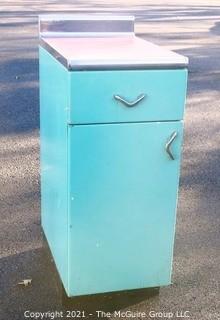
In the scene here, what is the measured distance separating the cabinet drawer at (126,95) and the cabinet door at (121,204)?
45 millimetres

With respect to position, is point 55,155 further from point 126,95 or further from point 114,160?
point 126,95

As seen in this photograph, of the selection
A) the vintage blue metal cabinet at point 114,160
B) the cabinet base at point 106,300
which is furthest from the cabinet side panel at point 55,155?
the cabinet base at point 106,300

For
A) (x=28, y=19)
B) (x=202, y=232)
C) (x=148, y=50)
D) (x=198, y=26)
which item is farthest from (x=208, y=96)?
(x=28, y=19)

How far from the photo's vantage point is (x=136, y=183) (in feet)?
8.53

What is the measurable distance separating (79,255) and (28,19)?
44.0ft

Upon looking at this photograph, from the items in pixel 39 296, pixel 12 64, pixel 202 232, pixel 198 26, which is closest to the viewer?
pixel 39 296

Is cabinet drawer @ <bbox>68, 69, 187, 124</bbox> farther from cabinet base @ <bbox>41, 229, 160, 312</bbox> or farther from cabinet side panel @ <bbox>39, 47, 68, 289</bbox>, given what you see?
cabinet base @ <bbox>41, 229, 160, 312</bbox>

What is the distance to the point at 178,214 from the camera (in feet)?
13.0

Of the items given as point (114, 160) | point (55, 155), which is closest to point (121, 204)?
point (114, 160)

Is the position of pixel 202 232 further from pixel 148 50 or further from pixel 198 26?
pixel 198 26

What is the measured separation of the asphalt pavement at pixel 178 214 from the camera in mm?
2926

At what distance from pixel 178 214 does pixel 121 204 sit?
142 cm

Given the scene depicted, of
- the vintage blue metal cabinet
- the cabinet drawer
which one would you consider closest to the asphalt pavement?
the vintage blue metal cabinet

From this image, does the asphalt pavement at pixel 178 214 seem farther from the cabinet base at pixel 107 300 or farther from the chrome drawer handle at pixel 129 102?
the chrome drawer handle at pixel 129 102
